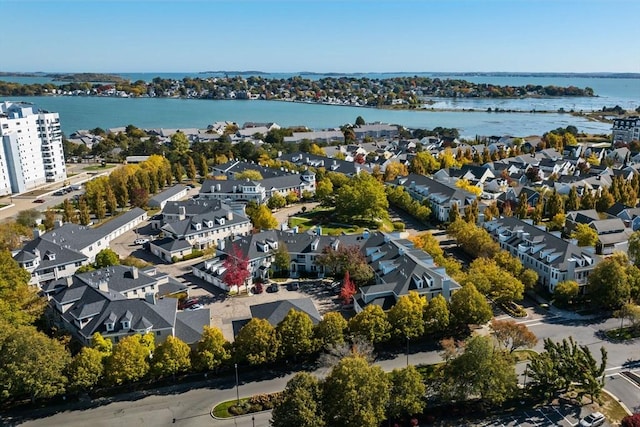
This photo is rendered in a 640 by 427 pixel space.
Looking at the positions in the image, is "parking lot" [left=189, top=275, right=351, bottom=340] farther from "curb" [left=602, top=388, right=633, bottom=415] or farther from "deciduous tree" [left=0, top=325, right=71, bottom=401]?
"curb" [left=602, top=388, right=633, bottom=415]

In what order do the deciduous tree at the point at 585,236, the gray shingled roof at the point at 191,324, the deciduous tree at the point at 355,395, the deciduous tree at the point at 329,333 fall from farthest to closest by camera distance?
1. the deciduous tree at the point at 585,236
2. the gray shingled roof at the point at 191,324
3. the deciduous tree at the point at 329,333
4. the deciduous tree at the point at 355,395

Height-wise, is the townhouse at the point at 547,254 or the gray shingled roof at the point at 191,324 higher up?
the townhouse at the point at 547,254

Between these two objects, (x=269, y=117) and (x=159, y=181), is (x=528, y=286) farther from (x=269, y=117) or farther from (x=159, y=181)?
(x=269, y=117)

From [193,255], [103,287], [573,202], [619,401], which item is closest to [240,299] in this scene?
[103,287]

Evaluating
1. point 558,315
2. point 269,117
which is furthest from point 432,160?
point 269,117

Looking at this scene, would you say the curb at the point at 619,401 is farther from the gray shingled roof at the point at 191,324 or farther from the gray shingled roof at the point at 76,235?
the gray shingled roof at the point at 76,235

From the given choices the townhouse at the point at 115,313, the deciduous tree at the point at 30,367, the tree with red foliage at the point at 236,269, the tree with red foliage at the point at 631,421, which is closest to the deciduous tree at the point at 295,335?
the townhouse at the point at 115,313
